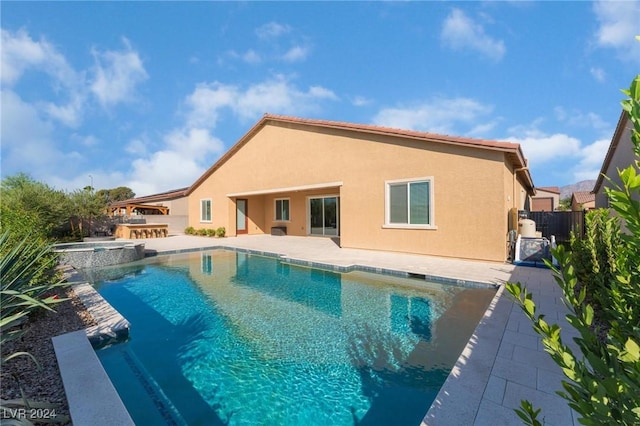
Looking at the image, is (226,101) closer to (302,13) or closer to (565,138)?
(302,13)

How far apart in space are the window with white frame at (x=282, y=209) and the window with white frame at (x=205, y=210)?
19.6ft

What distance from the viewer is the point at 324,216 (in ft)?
67.2

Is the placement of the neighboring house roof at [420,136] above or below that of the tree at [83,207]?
above

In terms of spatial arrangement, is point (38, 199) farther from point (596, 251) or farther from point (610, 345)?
point (596, 251)

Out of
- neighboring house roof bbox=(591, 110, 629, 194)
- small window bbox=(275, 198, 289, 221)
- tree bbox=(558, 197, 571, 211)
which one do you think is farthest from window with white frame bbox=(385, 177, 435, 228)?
tree bbox=(558, 197, 571, 211)

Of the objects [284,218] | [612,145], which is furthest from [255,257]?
[612,145]

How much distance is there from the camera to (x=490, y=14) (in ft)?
33.5

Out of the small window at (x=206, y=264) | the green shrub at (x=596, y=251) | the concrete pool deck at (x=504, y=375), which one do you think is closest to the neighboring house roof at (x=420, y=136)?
the green shrub at (x=596, y=251)

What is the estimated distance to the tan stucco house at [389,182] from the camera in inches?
435

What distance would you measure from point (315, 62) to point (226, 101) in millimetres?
7116

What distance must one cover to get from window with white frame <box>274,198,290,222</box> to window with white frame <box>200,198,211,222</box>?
19.6 ft

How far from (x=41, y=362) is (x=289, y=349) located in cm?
376

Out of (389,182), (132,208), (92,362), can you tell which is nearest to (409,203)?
(389,182)

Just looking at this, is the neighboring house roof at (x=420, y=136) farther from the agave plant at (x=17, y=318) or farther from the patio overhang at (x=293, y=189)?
the agave plant at (x=17, y=318)
